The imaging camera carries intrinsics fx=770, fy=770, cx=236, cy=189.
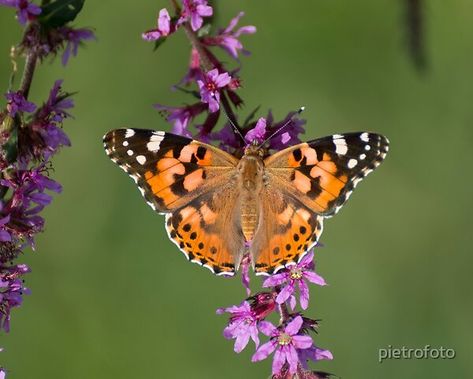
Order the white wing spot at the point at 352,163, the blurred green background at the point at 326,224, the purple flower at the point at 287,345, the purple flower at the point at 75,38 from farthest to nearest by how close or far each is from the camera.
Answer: the blurred green background at the point at 326,224 → the purple flower at the point at 75,38 → the white wing spot at the point at 352,163 → the purple flower at the point at 287,345

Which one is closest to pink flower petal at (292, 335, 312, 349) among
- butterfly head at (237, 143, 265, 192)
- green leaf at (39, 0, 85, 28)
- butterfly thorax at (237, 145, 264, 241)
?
butterfly thorax at (237, 145, 264, 241)

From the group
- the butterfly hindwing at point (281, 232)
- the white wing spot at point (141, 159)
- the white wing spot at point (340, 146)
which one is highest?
the white wing spot at point (340, 146)

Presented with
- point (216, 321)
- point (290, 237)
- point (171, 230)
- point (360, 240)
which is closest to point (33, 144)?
point (171, 230)

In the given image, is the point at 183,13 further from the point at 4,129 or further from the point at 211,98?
the point at 4,129

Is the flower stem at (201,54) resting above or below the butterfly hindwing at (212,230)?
above

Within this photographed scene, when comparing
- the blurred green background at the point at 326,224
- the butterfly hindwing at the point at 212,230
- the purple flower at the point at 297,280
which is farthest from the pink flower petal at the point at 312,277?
the blurred green background at the point at 326,224

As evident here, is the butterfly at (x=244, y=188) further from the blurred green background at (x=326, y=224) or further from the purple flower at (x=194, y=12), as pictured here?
the blurred green background at (x=326, y=224)

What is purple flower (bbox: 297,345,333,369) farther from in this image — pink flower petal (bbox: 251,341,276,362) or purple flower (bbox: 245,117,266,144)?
purple flower (bbox: 245,117,266,144)

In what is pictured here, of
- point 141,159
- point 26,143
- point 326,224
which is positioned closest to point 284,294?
point 141,159
